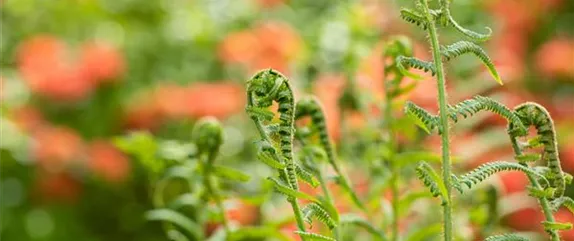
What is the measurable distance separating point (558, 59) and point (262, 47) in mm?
783

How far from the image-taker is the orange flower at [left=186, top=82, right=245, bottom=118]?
2.88 m

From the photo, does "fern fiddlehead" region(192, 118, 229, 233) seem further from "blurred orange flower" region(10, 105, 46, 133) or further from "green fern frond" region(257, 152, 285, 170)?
"blurred orange flower" region(10, 105, 46, 133)

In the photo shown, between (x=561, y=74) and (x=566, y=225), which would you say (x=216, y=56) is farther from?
(x=566, y=225)

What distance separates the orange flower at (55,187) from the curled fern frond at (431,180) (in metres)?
2.27

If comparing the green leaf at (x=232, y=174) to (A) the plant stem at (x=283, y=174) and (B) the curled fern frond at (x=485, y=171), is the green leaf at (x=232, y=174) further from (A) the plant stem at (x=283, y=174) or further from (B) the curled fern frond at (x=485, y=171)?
(B) the curled fern frond at (x=485, y=171)

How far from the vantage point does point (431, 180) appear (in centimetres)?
86

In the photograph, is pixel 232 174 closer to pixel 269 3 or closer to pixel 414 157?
pixel 414 157

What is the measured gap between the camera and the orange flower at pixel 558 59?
3004 mm

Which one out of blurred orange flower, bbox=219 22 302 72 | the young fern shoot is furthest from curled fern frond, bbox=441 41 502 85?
blurred orange flower, bbox=219 22 302 72

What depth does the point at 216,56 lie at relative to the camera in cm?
331

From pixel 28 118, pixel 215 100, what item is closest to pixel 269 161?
pixel 215 100

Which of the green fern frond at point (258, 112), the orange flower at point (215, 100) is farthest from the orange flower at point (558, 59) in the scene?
the green fern frond at point (258, 112)

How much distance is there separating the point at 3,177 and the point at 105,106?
17.3 inches

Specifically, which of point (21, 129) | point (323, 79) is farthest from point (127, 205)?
point (323, 79)
